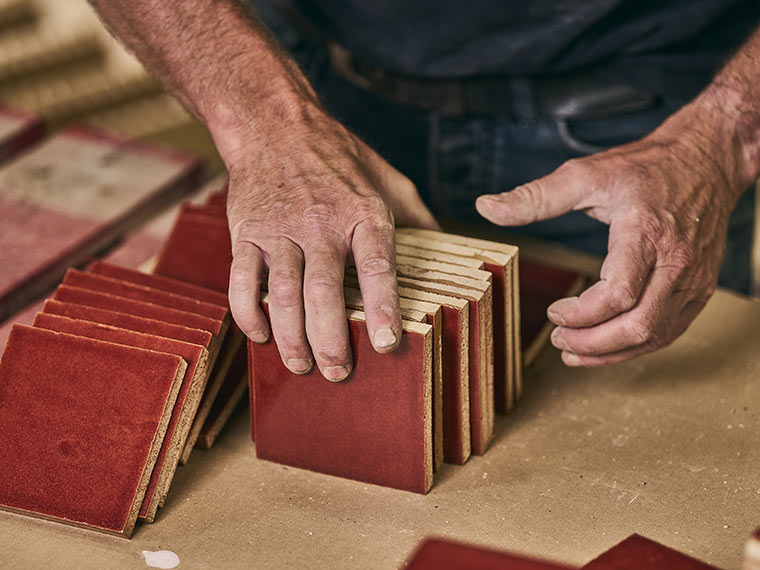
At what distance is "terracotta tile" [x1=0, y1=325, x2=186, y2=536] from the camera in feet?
3.69

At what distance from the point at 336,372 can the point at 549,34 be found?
0.82 metres

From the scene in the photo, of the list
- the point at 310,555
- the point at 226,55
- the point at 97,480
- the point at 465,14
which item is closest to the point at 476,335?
the point at 310,555

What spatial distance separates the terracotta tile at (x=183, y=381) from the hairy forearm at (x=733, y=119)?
79cm

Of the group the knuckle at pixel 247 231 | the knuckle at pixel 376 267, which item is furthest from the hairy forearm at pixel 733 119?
the knuckle at pixel 247 231

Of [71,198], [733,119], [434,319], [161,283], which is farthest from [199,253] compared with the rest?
[733,119]

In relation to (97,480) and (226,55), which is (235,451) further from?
(226,55)

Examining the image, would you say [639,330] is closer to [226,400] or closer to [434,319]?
[434,319]

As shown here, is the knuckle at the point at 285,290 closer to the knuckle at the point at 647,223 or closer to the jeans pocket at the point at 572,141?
the knuckle at the point at 647,223

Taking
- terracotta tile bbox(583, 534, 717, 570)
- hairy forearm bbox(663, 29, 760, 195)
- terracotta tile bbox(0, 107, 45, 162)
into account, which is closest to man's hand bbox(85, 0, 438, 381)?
terracotta tile bbox(583, 534, 717, 570)

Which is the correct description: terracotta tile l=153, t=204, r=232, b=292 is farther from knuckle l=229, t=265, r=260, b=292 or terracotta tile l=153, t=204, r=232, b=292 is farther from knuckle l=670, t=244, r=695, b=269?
knuckle l=670, t=244, r=695, b=269

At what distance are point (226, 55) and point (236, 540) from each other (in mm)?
749

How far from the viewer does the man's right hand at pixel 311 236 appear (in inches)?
43.6

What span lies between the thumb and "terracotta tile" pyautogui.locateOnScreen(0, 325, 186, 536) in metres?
0.47

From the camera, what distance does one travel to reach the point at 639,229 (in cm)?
125
